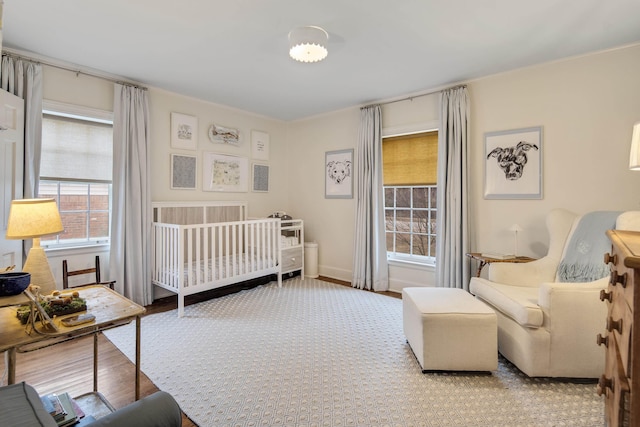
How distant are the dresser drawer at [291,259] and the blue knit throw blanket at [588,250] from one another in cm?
292

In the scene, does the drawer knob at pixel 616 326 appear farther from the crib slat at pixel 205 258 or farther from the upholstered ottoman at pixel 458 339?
the crib slat at pixel 205 258

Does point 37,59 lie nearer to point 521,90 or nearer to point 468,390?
point 468,390

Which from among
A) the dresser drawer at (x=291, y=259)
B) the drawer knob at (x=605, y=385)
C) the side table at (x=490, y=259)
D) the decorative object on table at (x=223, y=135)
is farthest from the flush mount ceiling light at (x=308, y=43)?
the dresser drawer at (x=291, y=259)

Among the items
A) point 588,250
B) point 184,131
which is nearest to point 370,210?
point 588,250

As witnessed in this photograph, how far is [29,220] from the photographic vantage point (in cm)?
Answer: 158

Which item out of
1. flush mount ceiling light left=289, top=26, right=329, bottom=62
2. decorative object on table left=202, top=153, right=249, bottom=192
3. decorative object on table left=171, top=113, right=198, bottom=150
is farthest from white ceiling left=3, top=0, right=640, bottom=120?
decorative object on table left=202, top=153, right=249, bottom=192

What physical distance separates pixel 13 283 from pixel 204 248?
1.91 metres

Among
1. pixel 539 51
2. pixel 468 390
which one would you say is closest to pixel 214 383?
pixel 468 390

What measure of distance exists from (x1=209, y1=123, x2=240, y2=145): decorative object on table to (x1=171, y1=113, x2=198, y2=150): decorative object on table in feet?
0.71

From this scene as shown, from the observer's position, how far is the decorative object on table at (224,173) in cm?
396

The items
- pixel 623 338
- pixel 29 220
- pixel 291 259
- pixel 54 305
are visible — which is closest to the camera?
pixel 623 338

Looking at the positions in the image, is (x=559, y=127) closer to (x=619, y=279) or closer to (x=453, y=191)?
(x=453, y=191)

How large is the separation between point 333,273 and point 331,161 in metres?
1.61

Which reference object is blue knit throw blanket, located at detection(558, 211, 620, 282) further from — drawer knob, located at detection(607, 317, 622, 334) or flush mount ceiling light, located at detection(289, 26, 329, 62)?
flush mount ceiling light, located at detection(289, 26, 329, 62)
